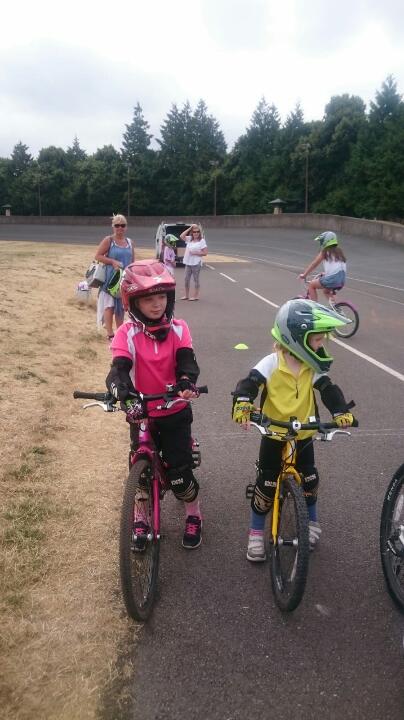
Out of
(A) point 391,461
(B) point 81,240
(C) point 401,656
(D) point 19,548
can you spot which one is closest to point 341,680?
(C) point 401,656

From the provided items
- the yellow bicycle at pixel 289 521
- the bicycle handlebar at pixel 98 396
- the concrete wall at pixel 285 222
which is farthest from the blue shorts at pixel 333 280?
the concrete wall at pixel 285 222

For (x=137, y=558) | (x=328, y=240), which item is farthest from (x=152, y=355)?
(x=328, y=240)

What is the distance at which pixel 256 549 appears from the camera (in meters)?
3.48

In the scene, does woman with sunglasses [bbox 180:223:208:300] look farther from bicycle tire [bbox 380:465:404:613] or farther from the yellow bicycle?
bicycle tire [bbox 380:465:404:613]

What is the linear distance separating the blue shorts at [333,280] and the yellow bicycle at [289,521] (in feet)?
21.4

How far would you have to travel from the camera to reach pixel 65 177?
263ft

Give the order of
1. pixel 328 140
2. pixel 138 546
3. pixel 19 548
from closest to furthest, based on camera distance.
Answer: pixel 138 546
pixel 19 548
pixel 328 140

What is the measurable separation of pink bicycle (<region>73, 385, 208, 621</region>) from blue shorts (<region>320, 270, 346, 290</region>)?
6715mm

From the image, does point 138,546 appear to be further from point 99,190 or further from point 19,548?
point 99,190

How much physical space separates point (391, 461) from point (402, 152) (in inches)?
1985

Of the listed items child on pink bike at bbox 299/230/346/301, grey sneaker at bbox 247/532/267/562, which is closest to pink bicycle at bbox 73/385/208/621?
grey sneaker at bbox 247/532/267/562

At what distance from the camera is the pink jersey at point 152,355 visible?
3345mm

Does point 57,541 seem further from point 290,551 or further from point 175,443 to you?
point 290,551

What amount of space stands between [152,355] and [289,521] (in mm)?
1241
